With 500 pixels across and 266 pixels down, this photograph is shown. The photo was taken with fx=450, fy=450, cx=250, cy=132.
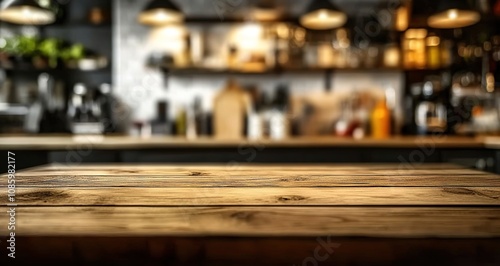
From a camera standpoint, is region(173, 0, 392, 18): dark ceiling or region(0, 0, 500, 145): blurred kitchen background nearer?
region(0, 0, 500, 145): blurred kitchen background

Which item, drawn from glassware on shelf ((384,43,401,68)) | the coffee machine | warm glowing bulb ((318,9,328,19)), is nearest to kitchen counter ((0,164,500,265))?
warm glowing bulb ((318,9,328,19))

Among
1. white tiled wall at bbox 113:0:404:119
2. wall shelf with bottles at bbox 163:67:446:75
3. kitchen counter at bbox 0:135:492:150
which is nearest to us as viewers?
kitchen counter at bbox 0:135:492:150

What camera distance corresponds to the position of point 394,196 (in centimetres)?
100

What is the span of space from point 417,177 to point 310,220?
0.62 meters

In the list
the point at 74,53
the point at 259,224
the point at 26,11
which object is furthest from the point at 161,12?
the point at 259,224

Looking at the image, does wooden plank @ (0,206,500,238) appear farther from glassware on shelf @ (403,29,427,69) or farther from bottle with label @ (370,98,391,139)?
glassware on shelf @ (403,29,427,69)

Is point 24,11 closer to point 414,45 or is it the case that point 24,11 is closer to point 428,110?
point 428,110

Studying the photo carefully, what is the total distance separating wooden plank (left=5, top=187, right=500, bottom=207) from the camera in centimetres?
94

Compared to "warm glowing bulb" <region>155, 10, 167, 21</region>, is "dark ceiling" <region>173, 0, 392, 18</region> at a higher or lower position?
higher

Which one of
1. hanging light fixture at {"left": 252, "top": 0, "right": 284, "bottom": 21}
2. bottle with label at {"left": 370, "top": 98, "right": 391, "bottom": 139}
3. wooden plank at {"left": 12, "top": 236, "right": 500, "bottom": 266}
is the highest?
hanging light fixture at {"left": 252, "top": 0, "right": 284, "bottom": 21}

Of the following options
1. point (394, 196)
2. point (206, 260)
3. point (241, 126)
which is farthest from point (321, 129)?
point (206, 260)

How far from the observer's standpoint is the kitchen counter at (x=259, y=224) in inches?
29.7

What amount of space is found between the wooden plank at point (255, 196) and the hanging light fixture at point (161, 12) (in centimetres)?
210

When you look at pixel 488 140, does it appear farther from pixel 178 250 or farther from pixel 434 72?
pixel 178 250
